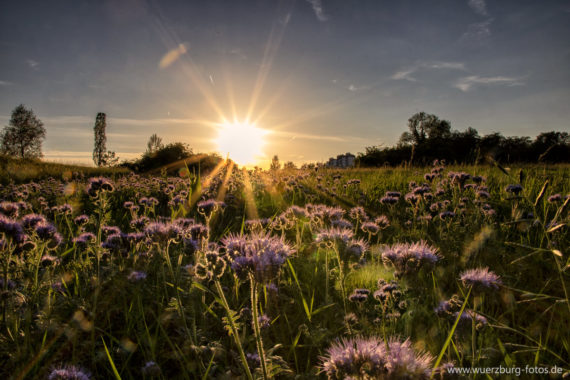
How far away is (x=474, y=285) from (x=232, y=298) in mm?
1797

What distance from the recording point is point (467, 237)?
400 centimetres

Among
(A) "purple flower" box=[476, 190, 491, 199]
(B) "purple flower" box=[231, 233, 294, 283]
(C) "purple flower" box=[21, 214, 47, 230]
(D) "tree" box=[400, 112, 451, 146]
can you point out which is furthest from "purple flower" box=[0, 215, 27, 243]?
(D) "tree" box=[400, 112, 451, 146]

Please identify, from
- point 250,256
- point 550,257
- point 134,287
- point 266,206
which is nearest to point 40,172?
point 266,206

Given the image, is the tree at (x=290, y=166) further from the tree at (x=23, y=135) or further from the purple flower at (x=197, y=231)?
the tree at (x=23, y=135)

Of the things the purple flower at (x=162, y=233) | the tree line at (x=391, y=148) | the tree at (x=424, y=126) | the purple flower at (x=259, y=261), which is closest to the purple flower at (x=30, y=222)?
the purple flower at (x=162, y=233)

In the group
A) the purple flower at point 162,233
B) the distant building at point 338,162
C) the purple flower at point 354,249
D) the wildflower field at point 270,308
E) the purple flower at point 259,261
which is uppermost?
the distant building at point 338,162

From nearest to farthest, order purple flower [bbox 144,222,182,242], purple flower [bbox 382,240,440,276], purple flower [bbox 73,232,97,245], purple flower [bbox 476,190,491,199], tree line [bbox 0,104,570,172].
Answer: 1. purple flower [bbox 382,240,440,276]
2. purple flower [bbox 144,222,182,242]
3. purple flower [bbox 73,232,97,245]
4. purple flower [bbox 476,190,491,199]
5. tree line [bbox 0,104,570,172]

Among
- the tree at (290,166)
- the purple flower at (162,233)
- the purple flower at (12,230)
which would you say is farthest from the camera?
the tree at (290,166)

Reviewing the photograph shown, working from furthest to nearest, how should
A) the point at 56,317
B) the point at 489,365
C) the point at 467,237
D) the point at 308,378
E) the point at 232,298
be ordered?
the point at 467,237 < the point at 232,298 < the point at 56,317 < the point at 489,365 < the point at 308,378

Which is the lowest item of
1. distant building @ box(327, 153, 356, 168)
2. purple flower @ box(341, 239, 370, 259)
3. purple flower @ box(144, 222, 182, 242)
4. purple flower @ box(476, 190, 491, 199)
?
purple flower @ box(341, 239, 370, 259)

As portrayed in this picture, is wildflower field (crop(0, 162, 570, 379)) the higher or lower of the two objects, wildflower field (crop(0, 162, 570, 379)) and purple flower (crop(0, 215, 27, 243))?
the lower

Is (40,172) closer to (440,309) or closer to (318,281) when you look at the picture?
(318,281)

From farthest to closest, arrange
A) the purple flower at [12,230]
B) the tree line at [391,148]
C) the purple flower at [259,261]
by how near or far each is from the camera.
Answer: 1. the tree line at [391,148]
2. the purple flower at [12,230]
3. the purple flower at [259,261]

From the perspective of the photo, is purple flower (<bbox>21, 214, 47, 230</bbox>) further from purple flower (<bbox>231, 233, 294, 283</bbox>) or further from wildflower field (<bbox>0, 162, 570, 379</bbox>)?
purple flower (<bbox>231, 233, 294, 283</bbox>)
